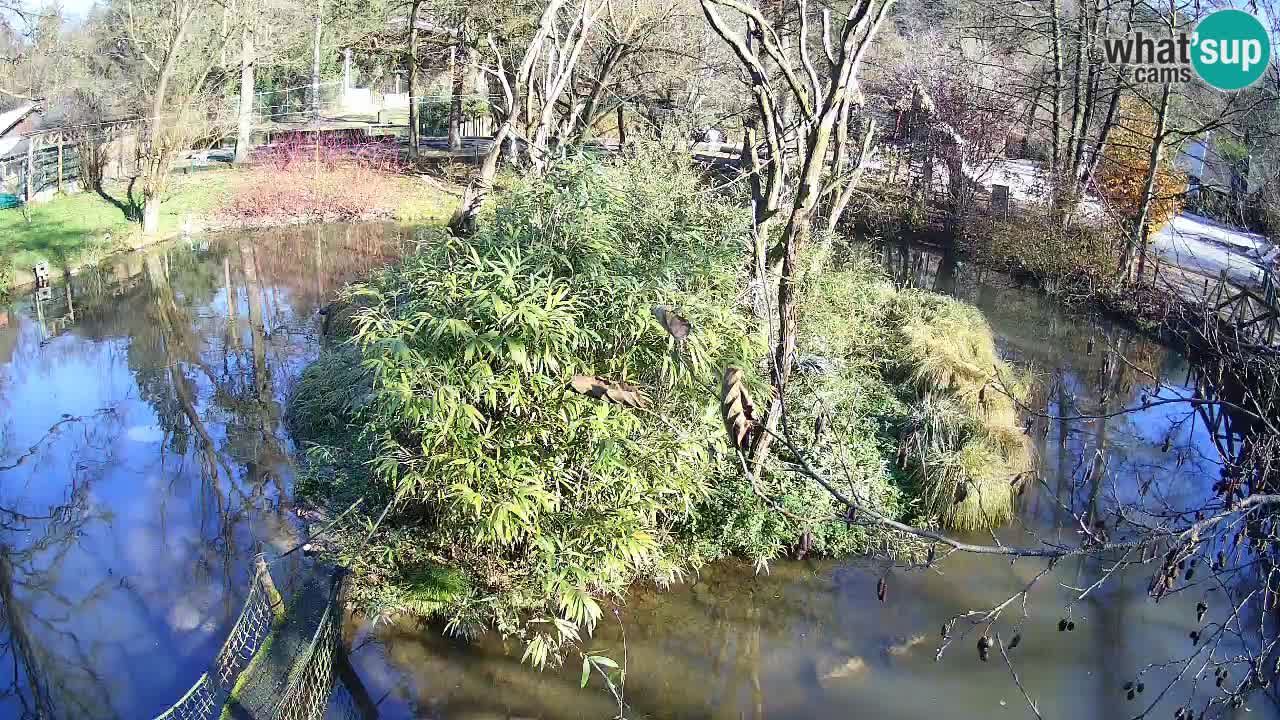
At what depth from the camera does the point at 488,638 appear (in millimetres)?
6199

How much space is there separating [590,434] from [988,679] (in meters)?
2.90

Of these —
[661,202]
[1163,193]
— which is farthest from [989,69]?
[661,202]

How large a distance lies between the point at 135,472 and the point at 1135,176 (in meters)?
14.4

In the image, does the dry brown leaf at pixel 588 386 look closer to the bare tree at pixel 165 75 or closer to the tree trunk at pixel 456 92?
the bare tree at pixel 165 75

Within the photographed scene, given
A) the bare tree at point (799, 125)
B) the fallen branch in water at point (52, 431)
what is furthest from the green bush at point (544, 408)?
the fallen branch in water at point (52, 431)

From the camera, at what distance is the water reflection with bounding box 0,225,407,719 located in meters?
6.11

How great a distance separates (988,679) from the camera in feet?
20.0

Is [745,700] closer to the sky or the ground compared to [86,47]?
closer to the ground

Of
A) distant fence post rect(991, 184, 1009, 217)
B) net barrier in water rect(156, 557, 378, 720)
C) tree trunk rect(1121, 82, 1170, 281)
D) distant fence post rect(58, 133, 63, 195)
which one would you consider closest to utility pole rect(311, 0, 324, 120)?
distant fence post rect(58, 133, 63, 195)

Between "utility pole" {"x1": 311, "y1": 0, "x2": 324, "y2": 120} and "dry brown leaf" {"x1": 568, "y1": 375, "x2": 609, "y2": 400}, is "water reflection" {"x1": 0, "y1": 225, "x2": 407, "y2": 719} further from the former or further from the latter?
"utility pole" {"x1": 311, "y1": 0, "x2": 324, "y2": 120}

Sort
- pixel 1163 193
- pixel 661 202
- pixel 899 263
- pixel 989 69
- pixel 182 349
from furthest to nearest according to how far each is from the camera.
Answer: pixel 989 69, pixel 899 263, pixel 1163 193, pixel 182 349, pixel 661 202

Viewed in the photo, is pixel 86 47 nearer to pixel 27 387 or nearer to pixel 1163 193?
pixel 27 387

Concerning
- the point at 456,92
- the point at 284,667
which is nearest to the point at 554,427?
the point at 284,667

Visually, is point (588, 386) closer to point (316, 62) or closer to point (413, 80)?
point (413, 80)
